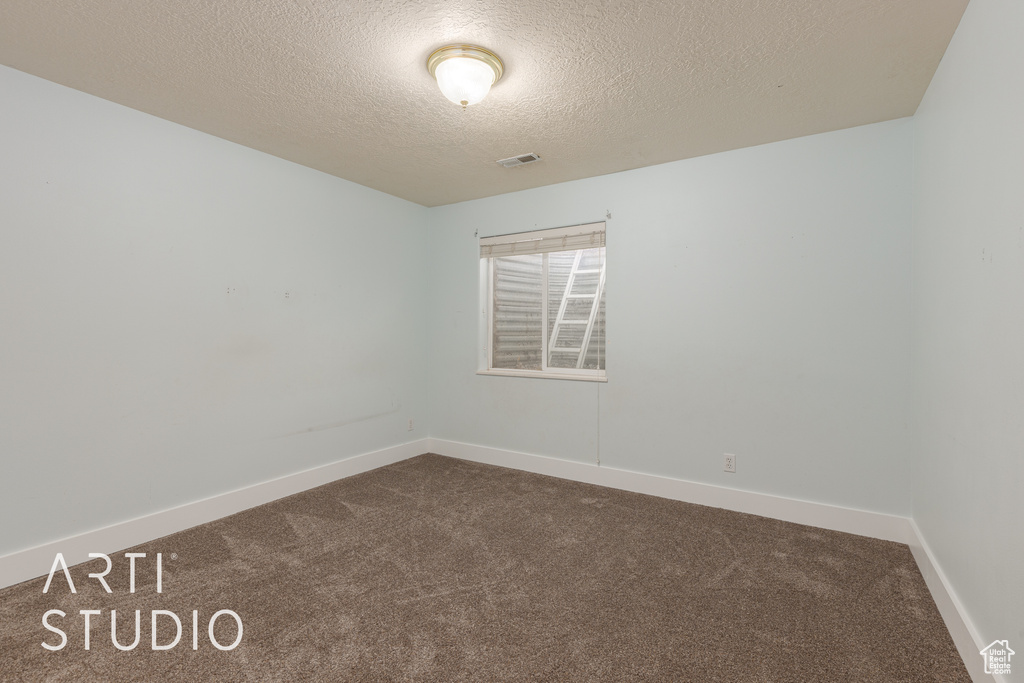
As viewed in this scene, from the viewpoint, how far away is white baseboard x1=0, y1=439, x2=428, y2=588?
7.22 feet

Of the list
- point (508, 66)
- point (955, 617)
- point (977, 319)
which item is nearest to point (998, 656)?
point (955, 617)

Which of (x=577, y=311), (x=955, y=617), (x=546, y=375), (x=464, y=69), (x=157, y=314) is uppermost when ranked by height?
(x=464, y=69)

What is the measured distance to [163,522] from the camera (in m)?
2.68

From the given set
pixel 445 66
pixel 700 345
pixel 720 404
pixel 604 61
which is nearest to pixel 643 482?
pixel 720 404

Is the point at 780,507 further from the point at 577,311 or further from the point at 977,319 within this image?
the point at 577,311

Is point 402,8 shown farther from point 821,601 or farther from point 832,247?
point 821,601

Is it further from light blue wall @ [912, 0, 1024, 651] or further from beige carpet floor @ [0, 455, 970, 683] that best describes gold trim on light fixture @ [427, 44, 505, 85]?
beige carpet floor @ [0, 455, 970, 683]

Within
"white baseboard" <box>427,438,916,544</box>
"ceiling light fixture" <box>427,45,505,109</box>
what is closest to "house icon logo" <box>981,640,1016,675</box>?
"white baseboard" <box>427,438,916,544</box>

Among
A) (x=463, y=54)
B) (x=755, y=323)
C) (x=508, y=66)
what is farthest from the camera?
(x=755, y=323)

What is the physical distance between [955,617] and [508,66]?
2931 mm

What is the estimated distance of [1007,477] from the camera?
54.4 inches

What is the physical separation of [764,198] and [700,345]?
1049 millimetres

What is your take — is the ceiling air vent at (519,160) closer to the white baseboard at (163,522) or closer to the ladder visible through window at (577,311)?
the ladder visible through window at (577,311)

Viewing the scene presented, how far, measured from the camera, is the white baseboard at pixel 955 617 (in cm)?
152
